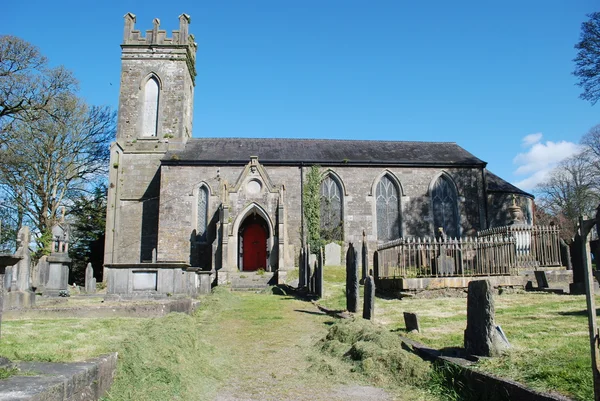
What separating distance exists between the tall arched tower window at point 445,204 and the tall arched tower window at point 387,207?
2.63 metres

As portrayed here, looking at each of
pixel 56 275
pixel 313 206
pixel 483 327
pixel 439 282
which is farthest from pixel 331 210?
pixel 483 327

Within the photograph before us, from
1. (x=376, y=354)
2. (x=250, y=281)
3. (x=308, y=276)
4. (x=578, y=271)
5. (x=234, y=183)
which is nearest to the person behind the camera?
(x=376, y=354)

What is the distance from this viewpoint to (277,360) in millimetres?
7621

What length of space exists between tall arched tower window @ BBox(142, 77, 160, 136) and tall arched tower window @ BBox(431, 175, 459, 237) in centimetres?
2022

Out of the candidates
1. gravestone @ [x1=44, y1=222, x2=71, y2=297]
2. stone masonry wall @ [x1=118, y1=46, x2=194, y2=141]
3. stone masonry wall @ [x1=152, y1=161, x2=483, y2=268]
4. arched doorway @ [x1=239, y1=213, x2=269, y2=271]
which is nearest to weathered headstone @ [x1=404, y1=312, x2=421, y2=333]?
gravestone @ [x1=44, y1=222, x2=71, y2=297]

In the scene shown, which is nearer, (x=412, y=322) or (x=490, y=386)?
(x=490, y=386)

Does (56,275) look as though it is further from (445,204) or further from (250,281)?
(445,204)

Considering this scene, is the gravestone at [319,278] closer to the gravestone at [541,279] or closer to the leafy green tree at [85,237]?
the gravestone at [541,279]

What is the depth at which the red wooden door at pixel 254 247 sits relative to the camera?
3164cm

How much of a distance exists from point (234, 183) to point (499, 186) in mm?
18590

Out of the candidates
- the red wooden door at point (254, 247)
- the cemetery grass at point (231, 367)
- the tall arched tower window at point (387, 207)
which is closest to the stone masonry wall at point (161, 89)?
the red wooden door at point (254, 247)

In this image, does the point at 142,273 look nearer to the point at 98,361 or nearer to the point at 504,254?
the point at 98,361

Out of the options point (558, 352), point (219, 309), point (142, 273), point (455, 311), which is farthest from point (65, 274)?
point (558, 352)

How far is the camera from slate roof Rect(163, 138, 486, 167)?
32250 millimetres
